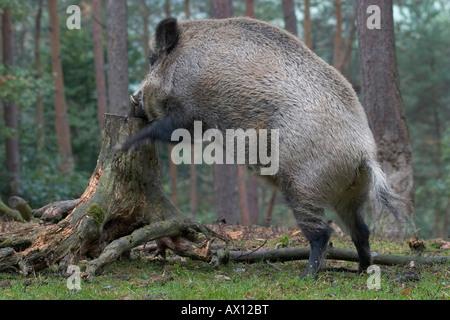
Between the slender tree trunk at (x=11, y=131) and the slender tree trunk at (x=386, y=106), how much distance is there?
8.80 meters

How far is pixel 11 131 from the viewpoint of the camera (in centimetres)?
1337

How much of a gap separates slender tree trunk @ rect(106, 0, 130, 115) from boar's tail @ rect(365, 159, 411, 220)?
7800 millimetres

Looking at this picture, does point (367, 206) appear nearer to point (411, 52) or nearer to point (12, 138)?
point (12, 138)

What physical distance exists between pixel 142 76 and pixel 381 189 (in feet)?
60.1

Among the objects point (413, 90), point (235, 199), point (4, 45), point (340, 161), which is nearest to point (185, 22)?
A: point (340, 161)

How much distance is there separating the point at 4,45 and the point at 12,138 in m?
3.18

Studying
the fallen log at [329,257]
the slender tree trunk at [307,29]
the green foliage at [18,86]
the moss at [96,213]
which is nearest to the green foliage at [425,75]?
the slender tree trunk at [307,29]

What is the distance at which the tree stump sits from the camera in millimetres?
4926

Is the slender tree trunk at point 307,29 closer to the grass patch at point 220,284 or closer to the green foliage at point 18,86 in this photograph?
the green foliage at point 18,86

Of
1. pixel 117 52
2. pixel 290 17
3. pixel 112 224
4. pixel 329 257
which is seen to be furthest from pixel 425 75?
pixel 112 224

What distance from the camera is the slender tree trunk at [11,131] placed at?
535 inches

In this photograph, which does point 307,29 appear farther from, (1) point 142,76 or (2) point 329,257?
(2) point 329,257

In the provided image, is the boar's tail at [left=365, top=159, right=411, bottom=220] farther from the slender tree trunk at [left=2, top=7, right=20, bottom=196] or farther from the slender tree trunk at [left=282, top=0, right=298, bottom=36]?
the slender tree trunk at [left=2, top=7, right=20, bottom=196]

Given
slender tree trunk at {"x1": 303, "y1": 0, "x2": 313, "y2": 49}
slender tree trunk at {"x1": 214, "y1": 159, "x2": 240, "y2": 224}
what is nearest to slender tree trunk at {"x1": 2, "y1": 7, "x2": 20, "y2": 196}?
slender tree trunk at {"x1": 214, "y1": 159, "x2": 240, "y2": 224}
